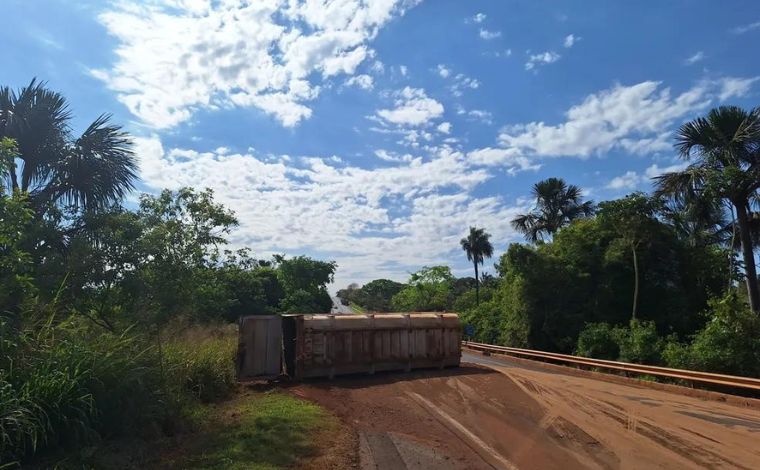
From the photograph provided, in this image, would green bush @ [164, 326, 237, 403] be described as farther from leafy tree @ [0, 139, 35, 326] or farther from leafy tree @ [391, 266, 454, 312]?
leafy tree @ [391, 266, 454, 312]

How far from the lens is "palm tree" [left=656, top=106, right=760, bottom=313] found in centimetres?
2003

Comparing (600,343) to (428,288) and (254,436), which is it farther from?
(428,288)

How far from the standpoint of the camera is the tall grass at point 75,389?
6.74 meters

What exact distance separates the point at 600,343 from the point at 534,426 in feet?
62.8

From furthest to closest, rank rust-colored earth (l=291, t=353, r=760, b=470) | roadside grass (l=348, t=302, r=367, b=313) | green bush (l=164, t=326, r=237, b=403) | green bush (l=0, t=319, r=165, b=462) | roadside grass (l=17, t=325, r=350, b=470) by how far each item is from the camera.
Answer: roadside grass (l=348, t=302, r=367, b=313) → green bush (l=164, t=326, r=237, b=403) → rust-colored earth (l=291, t=353, r=760, b=470) → roadside grass (l=17, t=325, r=350, b=470) → green bush (l=0, t=319, r=165, b=462)

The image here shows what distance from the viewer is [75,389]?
774 cm

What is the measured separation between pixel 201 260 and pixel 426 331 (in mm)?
10313

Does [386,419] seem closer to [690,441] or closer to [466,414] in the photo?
[466,414]

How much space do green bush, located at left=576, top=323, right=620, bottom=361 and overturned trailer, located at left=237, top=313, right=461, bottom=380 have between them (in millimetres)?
9902

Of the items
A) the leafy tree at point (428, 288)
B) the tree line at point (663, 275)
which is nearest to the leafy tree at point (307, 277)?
the leafy tree at point (428, 288)

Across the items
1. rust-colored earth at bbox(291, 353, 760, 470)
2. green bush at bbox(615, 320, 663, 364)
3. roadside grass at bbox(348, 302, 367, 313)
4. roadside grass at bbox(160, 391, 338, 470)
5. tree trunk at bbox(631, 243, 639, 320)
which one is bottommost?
rust-colored earth at bbox(291, 353, 760, 470)

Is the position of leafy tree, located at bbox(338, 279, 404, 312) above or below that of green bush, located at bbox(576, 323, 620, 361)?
above

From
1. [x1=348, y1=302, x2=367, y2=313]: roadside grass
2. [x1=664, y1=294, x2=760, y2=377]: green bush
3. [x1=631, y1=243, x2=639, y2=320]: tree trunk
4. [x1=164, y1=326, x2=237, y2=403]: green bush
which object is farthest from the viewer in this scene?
[x1=348, y1=302, x2=367, y2=313]: roadside grass

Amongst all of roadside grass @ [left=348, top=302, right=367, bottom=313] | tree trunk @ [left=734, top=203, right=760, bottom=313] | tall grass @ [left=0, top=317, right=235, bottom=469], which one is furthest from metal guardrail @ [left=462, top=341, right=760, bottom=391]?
roadside grass @ [left=348, top=302, right=367, bottom=313]
